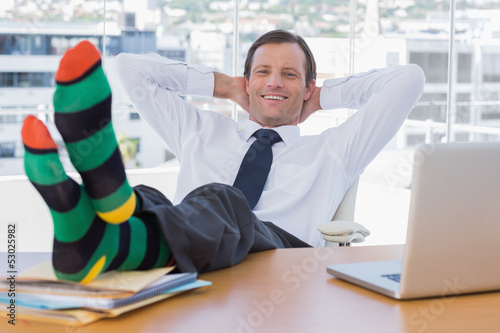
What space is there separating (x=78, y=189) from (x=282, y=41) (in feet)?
4.87

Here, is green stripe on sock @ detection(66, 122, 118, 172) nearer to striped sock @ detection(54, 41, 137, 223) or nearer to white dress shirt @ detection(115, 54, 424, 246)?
striped sock @ detection(54, 41, 137, 223)

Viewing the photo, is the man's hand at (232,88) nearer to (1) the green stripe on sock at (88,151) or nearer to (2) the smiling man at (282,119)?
(2) the smiling man at (282,119)

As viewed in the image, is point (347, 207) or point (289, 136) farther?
point (289, 136)

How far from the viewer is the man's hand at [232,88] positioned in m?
2.29

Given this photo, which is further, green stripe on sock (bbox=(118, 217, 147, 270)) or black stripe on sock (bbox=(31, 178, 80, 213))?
green stripe on sock (bbox=(118, 217, 147, 270))

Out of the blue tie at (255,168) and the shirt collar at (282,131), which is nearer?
the blue tie at (255,168)

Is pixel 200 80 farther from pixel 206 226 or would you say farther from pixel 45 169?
pixel 45 169

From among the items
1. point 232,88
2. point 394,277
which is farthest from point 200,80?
point 394,277

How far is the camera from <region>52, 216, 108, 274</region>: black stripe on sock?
0.84m

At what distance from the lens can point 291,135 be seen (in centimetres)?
214

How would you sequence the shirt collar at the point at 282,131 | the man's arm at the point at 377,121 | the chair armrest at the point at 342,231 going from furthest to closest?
the shirt collar at the point at 282,131 < the man's arm at the point at 377,121 < the chair armrest at the point at 342,231

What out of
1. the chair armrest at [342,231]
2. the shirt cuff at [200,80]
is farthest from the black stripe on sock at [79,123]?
the shirt cuff at [200,80]

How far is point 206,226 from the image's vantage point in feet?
3.52

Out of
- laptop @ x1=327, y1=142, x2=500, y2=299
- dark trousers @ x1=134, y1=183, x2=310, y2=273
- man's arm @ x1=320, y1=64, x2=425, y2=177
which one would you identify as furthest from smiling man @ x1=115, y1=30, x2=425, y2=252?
laptop @ x1=327, y1=142, x2=500, y2=299
